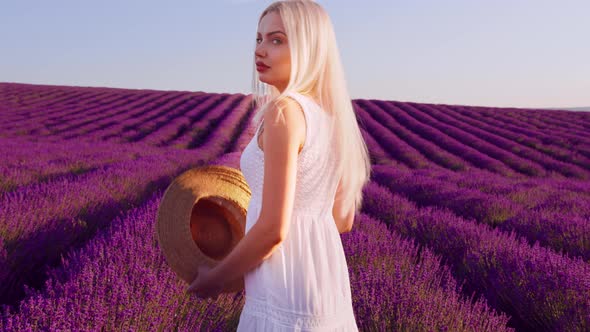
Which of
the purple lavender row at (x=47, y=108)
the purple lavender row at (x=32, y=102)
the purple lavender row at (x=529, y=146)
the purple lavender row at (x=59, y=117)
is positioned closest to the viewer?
the purple lavender row at (x=529, y=146)

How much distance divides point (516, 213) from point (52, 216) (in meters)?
4.33

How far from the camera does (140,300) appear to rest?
184 cm

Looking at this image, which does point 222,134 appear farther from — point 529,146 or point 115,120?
point 529,146

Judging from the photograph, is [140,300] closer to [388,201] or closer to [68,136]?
[388,201]

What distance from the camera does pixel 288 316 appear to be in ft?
3.58

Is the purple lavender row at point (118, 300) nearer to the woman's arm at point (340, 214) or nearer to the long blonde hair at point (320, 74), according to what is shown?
the woman's arm at point (340, 214)

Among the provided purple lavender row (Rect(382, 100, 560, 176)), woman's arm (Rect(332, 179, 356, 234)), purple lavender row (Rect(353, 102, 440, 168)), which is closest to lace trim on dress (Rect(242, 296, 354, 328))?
woman's arm (Rect(332, 179, 356, 234))

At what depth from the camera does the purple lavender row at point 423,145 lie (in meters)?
12.4

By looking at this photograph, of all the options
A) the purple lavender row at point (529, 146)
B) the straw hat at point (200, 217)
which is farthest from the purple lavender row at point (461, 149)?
the straw hat at point (200, 217)

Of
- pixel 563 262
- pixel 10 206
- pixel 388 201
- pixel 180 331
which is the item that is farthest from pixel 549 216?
pixel 10 206

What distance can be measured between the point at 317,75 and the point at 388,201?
4071 mm

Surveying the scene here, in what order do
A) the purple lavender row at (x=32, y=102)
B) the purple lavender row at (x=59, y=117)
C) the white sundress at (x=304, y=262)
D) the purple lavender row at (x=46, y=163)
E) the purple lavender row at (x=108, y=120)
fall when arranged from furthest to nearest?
the purple lavender row at (x=32, y=102) → the purple lavender row at (x=108, y=120) → the purple lavender row at (x=59, y=117) → the purple lavender row at (x=46, y=163) → the white sundress at (x=304, y=262)

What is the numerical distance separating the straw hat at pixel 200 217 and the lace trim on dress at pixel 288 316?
Result: 104mm

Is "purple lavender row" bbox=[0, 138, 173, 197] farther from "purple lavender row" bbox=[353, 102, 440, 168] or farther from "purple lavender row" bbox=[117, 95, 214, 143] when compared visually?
"purple lavender row" bbox=[117, 95, 214, 143]
